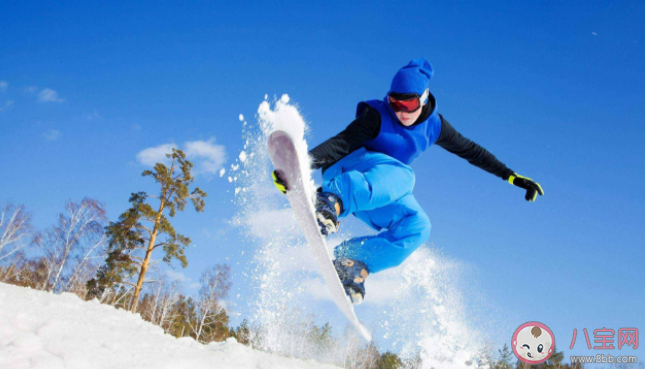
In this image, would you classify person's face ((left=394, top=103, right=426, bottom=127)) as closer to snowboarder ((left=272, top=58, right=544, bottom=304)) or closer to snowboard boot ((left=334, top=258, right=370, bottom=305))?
snowboarder ((left=272, top=58, right=544, bottom=304))

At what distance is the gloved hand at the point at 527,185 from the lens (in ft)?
14.9

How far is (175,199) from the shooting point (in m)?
13.5

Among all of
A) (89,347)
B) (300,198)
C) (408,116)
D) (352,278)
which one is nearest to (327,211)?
(300,198)

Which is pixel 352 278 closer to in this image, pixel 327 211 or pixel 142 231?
pixel 327 211

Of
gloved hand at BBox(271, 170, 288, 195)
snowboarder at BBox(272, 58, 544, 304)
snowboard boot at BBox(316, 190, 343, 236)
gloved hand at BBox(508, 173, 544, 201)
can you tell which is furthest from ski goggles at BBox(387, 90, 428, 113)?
gloved hand at BBox(508, 173, 544, 201)

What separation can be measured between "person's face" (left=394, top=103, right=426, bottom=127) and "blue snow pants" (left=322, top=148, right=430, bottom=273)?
1.32ft

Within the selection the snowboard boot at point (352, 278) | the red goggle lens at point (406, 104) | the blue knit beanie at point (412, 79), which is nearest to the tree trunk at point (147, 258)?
the snowboard boot at point (352, 278)

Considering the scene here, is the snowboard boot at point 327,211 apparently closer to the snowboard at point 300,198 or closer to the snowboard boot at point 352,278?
the snowboard at point 300,198

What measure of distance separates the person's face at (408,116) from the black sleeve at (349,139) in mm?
208

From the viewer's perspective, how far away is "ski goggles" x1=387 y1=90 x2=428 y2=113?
3.76 meters

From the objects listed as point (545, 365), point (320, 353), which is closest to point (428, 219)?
point (320, 353)

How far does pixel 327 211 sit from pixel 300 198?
258 millimetres

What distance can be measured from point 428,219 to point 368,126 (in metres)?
1.10

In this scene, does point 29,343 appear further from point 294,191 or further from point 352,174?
point 352,174
